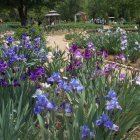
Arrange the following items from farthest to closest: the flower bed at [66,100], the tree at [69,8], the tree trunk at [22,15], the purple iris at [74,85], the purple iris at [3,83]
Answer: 1. the tree at [69,8]
2. the tree trunk at [22,15]
3. the purple iris at [3,83]
4. the purple iris at [74,85]
5. the flower bed at [66,100]

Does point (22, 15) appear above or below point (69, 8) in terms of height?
above

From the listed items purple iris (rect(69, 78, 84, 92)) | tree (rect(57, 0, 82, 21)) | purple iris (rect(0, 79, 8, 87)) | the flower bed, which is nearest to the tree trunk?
tree (rect(57, 0, 82, 21))

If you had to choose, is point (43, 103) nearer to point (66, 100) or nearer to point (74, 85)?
point (74, 85)

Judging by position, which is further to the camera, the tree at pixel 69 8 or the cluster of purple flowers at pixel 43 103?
the tree at pixel 69 8

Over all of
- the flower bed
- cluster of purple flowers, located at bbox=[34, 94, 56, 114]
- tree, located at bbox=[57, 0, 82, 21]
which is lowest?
tree, located at bbox=[57, 0, 82, 21]

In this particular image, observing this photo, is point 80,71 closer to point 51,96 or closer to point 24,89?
point 24,89

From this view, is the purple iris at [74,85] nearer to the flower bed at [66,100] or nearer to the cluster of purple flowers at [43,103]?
the flower bed at [66,100]

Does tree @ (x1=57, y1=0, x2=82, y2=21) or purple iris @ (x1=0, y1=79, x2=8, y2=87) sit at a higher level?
purple iris @ (x1=0, y1=79, x2=8, y2=87)

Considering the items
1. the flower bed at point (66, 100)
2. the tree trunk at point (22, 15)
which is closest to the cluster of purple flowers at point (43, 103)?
the flower bed at point (66, 100)

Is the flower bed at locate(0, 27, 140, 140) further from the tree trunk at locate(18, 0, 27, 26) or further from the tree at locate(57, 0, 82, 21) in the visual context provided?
the tree at locate(57, 0, 82, 21)

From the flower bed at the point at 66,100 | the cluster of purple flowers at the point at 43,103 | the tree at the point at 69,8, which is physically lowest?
the tree at the point at 69,8

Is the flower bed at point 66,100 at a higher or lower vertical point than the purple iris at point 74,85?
lower

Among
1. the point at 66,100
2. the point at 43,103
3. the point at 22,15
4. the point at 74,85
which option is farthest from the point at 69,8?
the point at 43,103

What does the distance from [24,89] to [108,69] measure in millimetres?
1255
